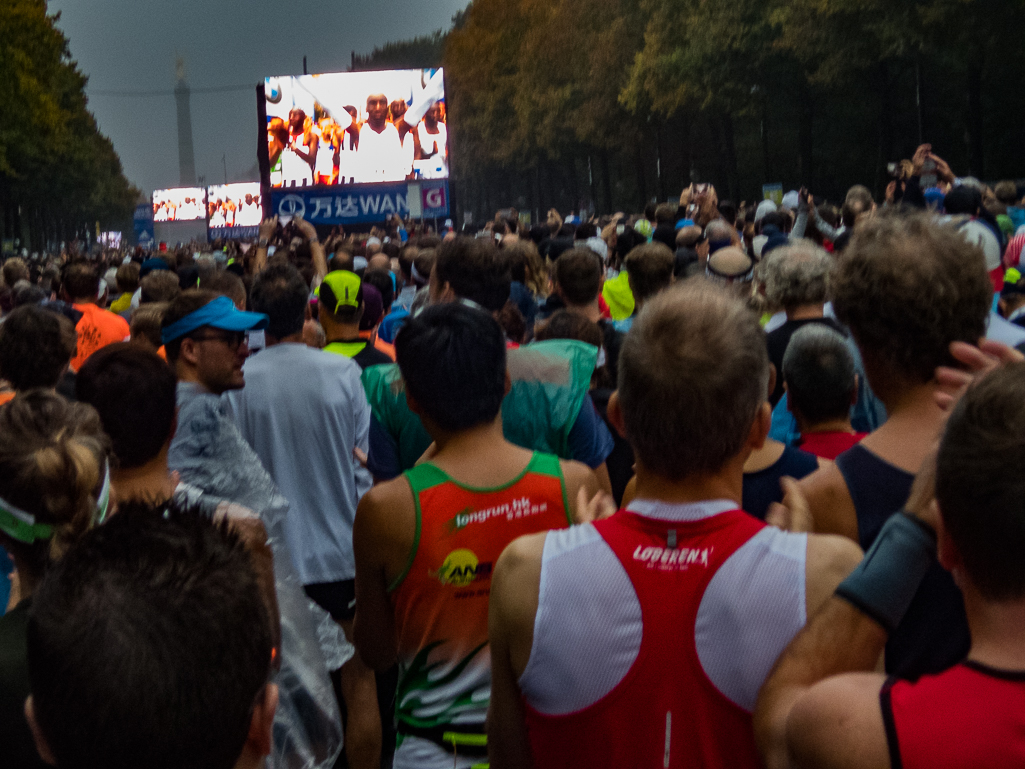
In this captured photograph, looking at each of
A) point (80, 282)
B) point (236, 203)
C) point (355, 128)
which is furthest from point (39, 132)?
point (80, 282)

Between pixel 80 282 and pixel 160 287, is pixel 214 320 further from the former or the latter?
pixel 80 282

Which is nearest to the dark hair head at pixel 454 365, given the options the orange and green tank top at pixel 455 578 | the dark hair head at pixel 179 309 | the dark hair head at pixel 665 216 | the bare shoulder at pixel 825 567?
the orange and green tank top at pixel 455 578

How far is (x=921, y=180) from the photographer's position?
9.08 m

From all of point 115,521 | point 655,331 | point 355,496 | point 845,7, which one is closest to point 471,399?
point 655,331

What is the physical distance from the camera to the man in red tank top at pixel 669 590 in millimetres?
2035

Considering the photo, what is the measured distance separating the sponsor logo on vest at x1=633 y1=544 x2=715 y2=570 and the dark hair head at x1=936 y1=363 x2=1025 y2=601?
0.52 metres

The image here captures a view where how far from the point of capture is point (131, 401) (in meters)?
3.12

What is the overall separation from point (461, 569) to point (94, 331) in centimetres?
521

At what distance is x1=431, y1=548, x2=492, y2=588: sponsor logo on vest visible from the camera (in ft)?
9.04

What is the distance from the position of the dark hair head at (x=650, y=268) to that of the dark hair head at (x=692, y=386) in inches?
164

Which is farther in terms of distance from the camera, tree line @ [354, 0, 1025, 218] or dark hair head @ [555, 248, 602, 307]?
tree line @ [354, 0, 1025, 218]

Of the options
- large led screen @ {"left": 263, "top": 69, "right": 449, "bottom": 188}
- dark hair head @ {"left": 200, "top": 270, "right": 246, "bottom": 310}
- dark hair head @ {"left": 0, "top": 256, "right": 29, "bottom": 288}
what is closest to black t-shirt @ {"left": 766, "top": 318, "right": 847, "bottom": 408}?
dark hair head @ {"left": 200, "top": 270, "right": 246, "bottom": 310}

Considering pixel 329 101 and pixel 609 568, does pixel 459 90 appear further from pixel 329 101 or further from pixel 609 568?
pixel 609 568

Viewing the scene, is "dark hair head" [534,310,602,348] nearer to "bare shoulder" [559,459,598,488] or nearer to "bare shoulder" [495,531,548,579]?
"bare shoulder" [559,459,598,488]
